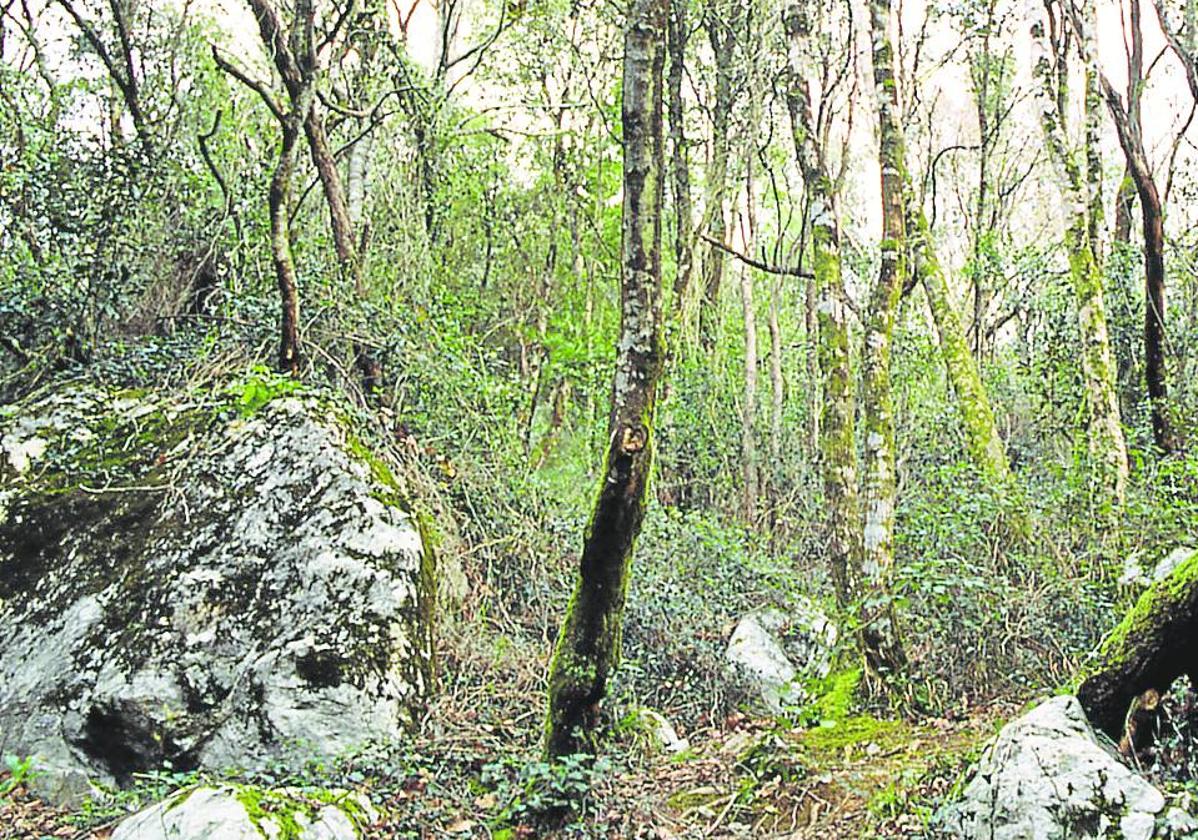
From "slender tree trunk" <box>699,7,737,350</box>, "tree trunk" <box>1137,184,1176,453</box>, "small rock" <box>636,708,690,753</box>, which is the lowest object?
"small rock" <box>636,708,690,753</box>

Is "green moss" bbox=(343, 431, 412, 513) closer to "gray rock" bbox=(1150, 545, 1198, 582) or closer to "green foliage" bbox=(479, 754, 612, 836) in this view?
"green foliage" bbox=(479, 754, 612, 836)

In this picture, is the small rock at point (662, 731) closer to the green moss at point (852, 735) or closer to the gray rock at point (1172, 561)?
the green moss at point (852, 735)

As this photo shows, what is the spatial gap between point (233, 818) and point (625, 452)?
2.20 meters

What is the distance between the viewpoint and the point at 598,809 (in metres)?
4.62

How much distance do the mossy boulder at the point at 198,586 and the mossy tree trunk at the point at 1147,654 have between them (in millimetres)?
3974

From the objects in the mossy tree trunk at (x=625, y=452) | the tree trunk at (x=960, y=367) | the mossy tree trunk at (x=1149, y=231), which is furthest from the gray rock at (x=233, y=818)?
the mossy tree trunk at (x=1149, y=231)

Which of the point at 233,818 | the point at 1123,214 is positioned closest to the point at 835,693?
the point at 233,818

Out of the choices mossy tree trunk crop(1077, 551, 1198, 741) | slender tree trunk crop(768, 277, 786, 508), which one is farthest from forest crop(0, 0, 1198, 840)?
slender tree trunk crop(768, 277, 786, 508)

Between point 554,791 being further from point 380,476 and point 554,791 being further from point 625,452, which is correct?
point 380,476

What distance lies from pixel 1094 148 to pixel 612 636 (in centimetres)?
885

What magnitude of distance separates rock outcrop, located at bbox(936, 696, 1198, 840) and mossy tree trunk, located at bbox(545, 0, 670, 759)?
1667 millimetres

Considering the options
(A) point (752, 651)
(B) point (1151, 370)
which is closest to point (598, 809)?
(A) point (752, 651)

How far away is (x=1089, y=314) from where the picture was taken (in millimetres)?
8812

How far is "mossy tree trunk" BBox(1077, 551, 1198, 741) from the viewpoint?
3736mm
